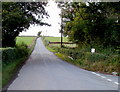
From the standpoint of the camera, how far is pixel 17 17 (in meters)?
30.8

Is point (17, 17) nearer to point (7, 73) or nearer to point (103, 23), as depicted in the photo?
point (103, 23)

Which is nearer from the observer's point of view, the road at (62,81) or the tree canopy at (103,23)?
the road at (62,81)

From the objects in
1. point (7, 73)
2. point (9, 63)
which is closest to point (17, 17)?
point (9, 63)

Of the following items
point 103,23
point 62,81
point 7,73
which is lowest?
point 62,81

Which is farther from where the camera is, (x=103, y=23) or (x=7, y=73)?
(x=103, y=23)

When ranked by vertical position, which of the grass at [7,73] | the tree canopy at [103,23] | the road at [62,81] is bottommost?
the road at [62,81]

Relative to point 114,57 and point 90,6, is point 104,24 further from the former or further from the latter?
point 114,57

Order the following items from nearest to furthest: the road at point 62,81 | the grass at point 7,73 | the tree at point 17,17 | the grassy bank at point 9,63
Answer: the road at point 62,81, the grass at point 7,73, the grassy bank at point 9,63, the tree at point 17,17

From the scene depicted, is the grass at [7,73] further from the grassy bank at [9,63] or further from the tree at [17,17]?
the tree at [17,17]

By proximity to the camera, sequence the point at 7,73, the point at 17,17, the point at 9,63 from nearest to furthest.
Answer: the point at 7,73 → the point at 9,63 → the point at 17,17

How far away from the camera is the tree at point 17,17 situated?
30.9m

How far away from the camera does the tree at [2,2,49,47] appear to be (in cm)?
3088

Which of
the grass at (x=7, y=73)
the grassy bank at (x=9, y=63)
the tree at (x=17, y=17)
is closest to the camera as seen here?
the grass at (x=7, y=73)

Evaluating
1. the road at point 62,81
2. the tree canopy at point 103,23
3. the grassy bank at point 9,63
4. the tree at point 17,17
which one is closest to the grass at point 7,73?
the grassy bank at point 9,63
